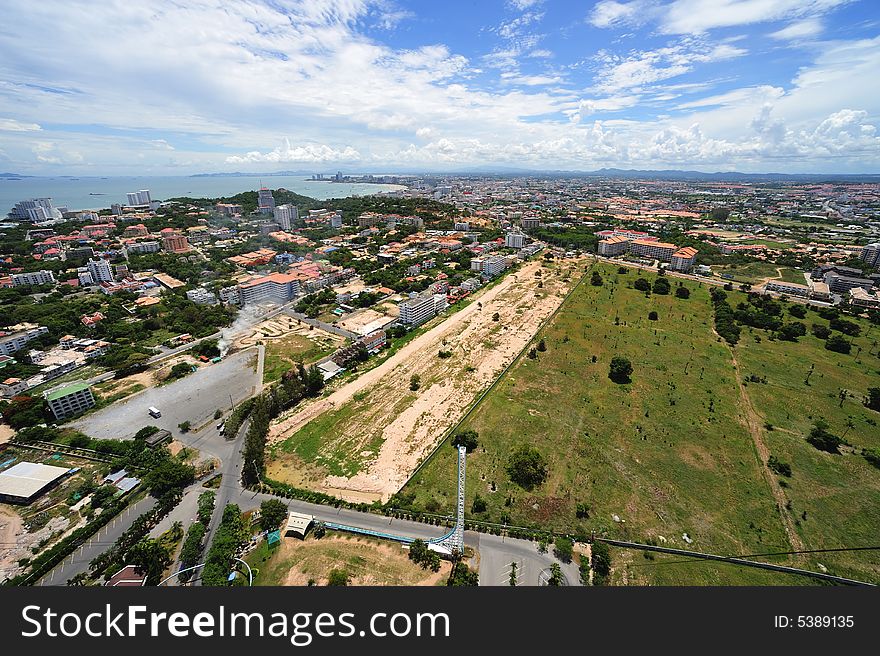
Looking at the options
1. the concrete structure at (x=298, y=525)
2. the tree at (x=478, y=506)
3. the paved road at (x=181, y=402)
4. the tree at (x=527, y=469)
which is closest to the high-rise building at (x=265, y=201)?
the paved road at (x=181, y=402)

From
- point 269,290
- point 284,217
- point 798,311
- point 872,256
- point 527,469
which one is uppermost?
point 284,217

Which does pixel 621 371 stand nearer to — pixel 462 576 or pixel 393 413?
pixel 393 413

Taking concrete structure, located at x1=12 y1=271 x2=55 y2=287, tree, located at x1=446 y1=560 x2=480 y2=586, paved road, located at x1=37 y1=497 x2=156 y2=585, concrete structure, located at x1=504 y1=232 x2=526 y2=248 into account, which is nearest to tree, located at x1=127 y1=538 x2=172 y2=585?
paved road, located at x1=37 y1=497 x2=156 y2=585

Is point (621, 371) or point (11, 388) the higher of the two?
point (621, 371)

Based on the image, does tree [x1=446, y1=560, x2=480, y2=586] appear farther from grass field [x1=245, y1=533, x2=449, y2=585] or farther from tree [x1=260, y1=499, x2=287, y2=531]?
tree [x1=260, y1=499, x2=287, y2=531]

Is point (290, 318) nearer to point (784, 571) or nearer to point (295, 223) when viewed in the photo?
point (784, 571)

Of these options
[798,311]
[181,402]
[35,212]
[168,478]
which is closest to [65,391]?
[181,402]

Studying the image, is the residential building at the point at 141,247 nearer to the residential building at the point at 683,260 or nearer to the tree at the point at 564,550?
the tree at the point at 564,550
